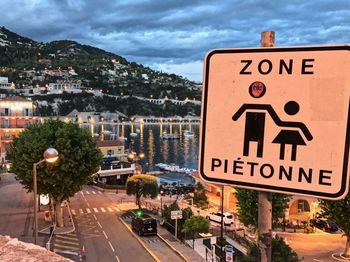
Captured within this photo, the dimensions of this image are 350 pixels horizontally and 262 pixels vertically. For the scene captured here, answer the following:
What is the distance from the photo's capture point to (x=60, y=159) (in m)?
31.8

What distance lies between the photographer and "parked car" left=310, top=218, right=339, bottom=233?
1396 inches

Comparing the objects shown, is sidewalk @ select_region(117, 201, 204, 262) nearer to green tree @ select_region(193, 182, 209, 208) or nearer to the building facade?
green tree @ select_region(193, 182, 209, 208)

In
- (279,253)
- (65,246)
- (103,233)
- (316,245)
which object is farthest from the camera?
(103,233)

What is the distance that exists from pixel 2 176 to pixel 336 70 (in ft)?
205

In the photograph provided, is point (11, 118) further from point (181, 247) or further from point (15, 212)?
point (181, 247)

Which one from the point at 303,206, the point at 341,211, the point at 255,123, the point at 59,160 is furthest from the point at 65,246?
the point at 255,123

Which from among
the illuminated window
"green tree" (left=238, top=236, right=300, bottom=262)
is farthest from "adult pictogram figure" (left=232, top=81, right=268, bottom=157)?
the illuminated window

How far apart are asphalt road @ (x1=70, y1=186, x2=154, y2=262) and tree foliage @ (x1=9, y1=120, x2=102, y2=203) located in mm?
3786

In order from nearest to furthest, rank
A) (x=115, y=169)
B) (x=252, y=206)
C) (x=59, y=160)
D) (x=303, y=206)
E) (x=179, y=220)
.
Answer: (x=252, y=206) < (x=59, y=160) < (x=179, y=220) < (x=303, y=206) < (x=115, y=169)

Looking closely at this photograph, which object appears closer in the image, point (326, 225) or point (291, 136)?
point (291, 136)

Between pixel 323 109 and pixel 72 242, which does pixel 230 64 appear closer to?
pixel 323 109

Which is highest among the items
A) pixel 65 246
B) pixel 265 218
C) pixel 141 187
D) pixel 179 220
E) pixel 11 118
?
pixel 265 218

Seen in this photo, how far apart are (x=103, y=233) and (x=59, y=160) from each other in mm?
6715

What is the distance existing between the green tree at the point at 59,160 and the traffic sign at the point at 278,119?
99.4ft
